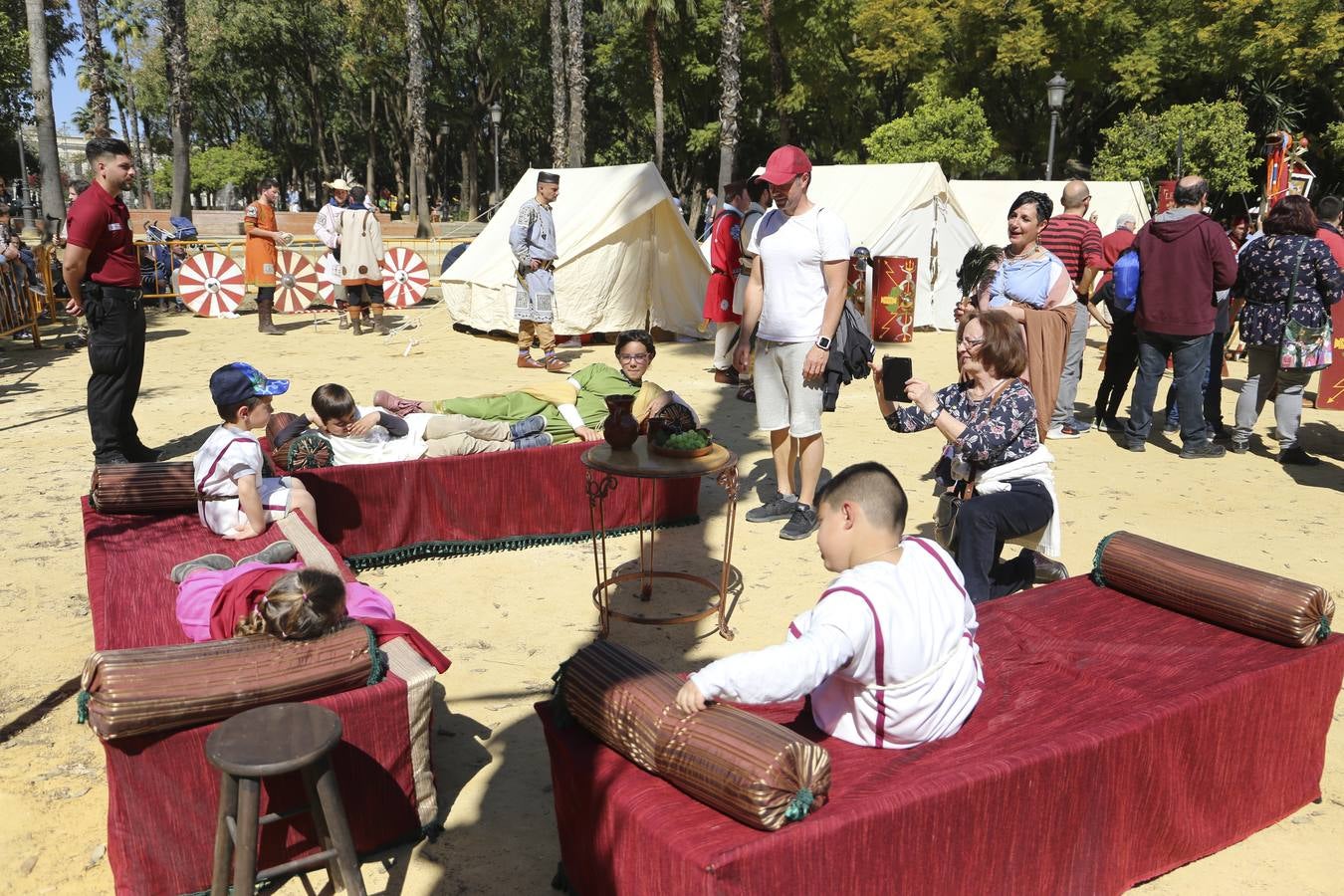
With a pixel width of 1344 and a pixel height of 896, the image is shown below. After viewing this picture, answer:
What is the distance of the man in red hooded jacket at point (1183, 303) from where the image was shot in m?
7.23

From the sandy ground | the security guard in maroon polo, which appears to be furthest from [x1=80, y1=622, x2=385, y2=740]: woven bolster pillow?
the security guard in maroon polo

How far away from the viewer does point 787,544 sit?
580 cm

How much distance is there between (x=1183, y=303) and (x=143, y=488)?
22.7 ft

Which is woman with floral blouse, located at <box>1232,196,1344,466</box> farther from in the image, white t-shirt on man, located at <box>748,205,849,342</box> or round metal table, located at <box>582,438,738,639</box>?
round metal table, located at <box>582,438,738,639</box>

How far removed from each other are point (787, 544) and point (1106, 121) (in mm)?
32159

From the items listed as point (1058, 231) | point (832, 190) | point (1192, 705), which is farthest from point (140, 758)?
point (832, 190)

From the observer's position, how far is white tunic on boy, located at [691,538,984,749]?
92.8 inches

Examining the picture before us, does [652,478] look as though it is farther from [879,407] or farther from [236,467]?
[879,407]

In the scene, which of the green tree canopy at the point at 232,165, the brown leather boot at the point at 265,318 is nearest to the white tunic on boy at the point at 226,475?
the brown leather boot at the point at 265,318

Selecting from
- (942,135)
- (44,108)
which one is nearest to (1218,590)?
(44,108)

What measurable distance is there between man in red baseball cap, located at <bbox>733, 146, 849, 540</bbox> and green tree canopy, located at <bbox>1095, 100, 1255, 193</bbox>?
23.4m

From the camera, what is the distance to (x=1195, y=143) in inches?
1016

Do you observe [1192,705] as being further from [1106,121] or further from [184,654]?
[1106,121]

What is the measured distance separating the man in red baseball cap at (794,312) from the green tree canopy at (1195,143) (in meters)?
23.4
